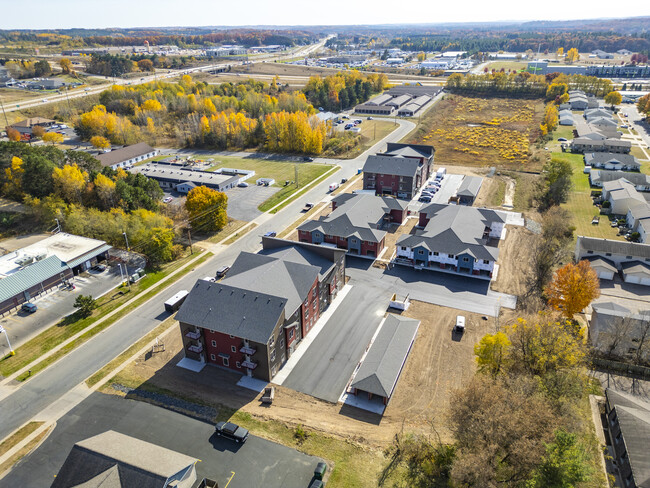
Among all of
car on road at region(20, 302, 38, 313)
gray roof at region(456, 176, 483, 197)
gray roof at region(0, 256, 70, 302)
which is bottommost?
car on road at region(20, 302, 38, 313)

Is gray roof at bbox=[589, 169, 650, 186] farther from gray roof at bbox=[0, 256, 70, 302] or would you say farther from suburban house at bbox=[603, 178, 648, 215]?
gray roof at bbox=[0, 256, 70, 302]

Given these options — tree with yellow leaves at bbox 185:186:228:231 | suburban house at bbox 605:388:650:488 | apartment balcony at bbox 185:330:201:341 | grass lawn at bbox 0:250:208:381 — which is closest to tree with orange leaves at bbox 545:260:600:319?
suburban house at bbox 605:388:650:488

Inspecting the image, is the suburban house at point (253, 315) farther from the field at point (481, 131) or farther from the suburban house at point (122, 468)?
the field at point (481, 131)

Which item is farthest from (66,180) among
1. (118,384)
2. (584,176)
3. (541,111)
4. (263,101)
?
(541,111)

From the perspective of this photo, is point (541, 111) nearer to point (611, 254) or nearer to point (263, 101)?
point (263, 101)

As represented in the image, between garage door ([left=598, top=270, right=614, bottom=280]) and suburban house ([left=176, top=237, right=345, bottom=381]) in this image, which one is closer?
suburban house ([left=176, top=237, right=345, bottom=381])

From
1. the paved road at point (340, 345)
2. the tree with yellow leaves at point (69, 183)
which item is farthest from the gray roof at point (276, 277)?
the tree with yellow leaves at point (69, 183)
